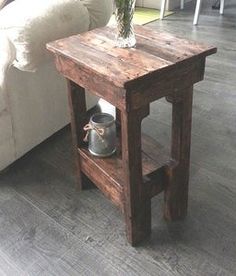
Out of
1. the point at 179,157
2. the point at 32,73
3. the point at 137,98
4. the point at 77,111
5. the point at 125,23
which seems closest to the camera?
the point at 137,98

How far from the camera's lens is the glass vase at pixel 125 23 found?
1.01m

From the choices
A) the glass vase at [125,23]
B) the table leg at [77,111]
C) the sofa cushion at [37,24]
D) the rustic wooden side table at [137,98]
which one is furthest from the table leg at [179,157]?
the sofa cushion at [37,24]

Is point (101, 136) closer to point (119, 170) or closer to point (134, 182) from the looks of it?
point (119, 170)

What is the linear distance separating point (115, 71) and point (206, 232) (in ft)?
2.26

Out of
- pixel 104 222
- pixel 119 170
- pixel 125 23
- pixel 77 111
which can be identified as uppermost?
pixel 125 23

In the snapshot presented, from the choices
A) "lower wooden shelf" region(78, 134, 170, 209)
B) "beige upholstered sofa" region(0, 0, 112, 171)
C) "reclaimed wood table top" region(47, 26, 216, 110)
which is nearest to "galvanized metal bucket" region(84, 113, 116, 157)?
"lower wooden shelf" region(78, 134, 170, 209)

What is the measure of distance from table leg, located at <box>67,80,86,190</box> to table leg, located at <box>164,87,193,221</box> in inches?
14.3

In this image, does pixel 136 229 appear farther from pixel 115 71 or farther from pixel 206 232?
pixel 115 71

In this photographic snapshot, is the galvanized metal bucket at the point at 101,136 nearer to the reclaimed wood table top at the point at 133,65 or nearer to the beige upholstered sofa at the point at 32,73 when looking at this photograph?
the reclaimed wood table top at the point at 133,65

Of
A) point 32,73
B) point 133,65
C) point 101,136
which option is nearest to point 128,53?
point 133,65

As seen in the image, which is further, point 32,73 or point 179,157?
point 32,73

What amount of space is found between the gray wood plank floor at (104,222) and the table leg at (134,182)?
71mm

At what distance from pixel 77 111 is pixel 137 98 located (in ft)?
1.35

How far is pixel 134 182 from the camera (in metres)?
Answer: 1.07
